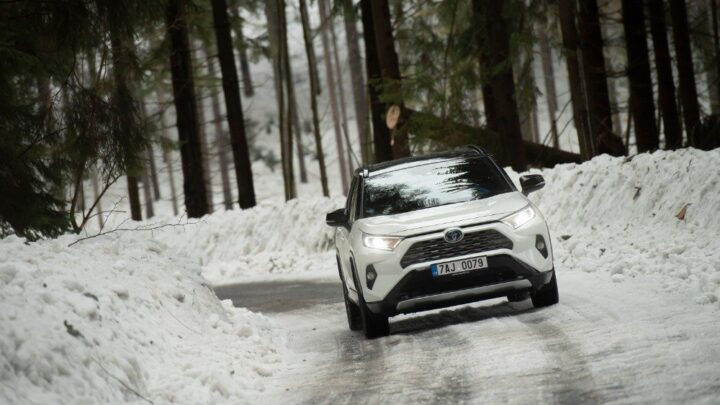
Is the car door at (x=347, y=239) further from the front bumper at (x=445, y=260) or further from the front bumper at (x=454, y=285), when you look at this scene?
the front bumper at (x=454, y=285)

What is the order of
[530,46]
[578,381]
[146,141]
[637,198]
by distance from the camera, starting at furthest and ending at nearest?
[530,46] < [637,198] < [146,141] < [578,381]

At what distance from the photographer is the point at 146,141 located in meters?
12.2

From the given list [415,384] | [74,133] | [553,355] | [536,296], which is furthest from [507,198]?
[74,133]

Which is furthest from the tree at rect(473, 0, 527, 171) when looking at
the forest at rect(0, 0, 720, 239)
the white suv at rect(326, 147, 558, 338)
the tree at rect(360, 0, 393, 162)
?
the white suv at rect(326, 147, 558, 338)

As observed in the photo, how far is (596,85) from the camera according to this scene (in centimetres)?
1989

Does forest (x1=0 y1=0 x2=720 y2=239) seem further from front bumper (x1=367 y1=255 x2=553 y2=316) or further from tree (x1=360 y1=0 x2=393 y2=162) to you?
front bumper (x1=367 y1=255 x2=553 y2=316)

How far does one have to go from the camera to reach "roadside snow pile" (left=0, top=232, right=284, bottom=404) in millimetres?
6180

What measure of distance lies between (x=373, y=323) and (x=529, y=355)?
2.50 metres

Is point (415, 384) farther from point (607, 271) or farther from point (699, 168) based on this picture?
point (699, 168)

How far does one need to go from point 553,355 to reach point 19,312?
3.98 meters

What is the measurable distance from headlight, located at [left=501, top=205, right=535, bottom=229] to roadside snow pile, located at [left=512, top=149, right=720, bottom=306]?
5.55ft

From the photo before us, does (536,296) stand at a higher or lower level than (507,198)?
lower

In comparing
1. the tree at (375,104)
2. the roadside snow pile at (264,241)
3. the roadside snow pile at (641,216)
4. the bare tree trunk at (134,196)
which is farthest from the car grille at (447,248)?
the bare tree trunk at (134,196)

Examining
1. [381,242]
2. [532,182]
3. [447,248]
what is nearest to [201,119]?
[532,182]
